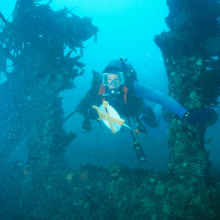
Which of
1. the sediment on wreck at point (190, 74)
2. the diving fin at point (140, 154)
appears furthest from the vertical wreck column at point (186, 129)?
the diving fin at point (140, 154)

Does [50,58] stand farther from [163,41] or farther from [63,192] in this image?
[63,192]

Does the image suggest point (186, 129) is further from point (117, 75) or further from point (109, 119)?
point (117, 75)

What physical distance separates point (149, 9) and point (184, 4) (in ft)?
394

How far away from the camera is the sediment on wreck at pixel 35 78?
629cm

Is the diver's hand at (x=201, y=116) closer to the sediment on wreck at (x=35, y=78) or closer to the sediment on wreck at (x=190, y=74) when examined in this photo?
the sediment on wreck at (x=190, y=74)

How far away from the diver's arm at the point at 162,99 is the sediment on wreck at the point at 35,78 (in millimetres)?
3204

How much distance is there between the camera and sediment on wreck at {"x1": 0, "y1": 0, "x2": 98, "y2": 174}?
6293 mm

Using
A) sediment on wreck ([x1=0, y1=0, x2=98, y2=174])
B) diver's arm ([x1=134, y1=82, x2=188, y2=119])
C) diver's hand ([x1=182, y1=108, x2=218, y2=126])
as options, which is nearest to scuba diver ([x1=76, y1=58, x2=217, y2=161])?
diver's arm ([x1=134, y1=82, x2=188, y2=119])

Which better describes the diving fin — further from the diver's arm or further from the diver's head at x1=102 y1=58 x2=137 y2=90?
the diver's head at x1=102 y1=58 x2=137 y2=90

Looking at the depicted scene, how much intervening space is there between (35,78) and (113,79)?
322 cm

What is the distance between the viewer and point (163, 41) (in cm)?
427

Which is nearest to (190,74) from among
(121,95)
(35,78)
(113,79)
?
(121,95)

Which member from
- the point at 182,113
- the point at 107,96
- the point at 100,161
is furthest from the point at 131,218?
the point at 100,161

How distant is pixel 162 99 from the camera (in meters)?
3.87
